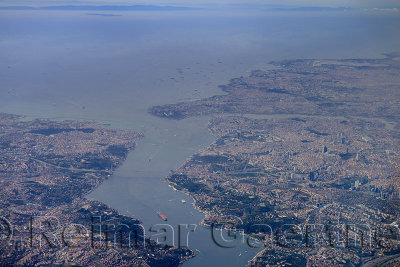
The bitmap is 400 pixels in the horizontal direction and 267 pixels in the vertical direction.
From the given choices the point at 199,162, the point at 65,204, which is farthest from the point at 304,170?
the point at 65,204

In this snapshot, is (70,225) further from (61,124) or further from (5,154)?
(61,124)

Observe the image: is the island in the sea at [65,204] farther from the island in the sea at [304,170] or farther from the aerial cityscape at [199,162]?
the island in the sea at [304,170]

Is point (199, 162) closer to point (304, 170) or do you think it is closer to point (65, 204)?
point (304, 170)

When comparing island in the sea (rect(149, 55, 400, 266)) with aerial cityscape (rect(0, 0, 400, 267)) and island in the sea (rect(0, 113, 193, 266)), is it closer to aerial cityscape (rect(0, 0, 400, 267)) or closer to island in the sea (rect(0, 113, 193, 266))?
aerial cityscape (rect(0, 0, 400, 267))

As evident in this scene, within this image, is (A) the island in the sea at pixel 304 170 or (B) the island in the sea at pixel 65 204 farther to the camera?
(A) the island in the sea at pixel 304 170

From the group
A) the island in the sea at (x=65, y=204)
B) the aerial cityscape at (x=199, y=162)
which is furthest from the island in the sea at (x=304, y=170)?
the island in the sea at (x=65, y=204)

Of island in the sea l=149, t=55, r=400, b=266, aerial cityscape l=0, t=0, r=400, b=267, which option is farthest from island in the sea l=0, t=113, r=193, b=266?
island in the sea l=149, t=55, r=400, b=266
